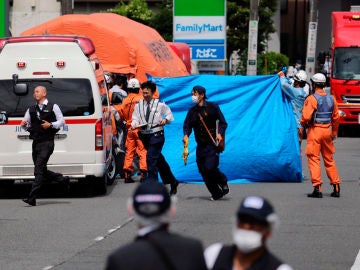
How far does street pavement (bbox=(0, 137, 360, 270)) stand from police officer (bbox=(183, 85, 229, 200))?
279mm

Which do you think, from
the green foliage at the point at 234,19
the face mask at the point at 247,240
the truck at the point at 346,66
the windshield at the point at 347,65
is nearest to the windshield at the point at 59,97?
the face mask at the point at 247,240

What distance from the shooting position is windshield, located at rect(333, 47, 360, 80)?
31.5 m

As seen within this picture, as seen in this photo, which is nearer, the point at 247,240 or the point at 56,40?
the point at 247,240

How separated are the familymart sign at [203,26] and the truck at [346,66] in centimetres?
306

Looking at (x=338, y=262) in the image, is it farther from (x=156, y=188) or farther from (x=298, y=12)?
(x=298, y=12)

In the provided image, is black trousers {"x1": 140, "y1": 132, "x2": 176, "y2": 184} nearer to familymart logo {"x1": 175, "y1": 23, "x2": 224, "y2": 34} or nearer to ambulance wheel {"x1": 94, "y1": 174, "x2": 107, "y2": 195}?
ambulance wheel {"x1": 94, "y1": 174, "x2": 107, "y2": 195}

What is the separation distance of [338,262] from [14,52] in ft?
25.4

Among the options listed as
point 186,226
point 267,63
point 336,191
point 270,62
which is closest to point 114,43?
point 336,191

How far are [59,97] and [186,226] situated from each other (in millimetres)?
4223

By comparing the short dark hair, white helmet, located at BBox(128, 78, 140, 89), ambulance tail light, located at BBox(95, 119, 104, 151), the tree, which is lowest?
the tree

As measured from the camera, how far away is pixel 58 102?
1706cm

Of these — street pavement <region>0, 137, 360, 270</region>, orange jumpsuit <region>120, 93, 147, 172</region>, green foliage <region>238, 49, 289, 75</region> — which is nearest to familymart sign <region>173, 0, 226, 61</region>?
orange jumpsuit <region>120, 93, 147, 172</region>

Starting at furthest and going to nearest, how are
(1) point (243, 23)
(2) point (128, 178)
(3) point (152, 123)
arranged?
(1) point (243, 23), (2) point (128, 178), (3) point (152, 123)

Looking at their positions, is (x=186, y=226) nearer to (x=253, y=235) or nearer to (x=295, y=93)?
(x=295, y=93)
